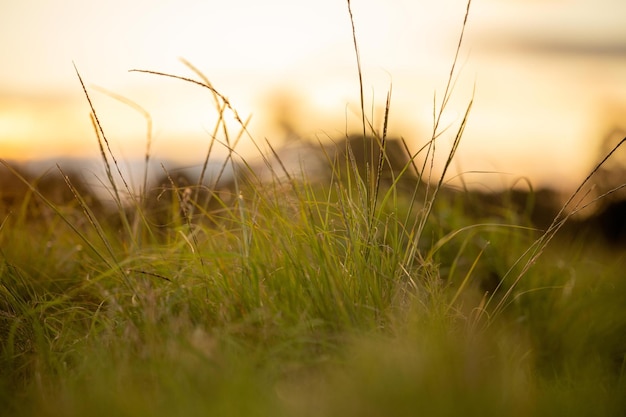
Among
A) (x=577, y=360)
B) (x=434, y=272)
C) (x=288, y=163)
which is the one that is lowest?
(x=577, y=360)

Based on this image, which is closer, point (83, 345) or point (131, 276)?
point (83, 345)

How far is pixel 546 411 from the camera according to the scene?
5.84 feet

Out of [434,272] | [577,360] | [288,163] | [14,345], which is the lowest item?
[577,360]

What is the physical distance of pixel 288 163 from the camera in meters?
2.83

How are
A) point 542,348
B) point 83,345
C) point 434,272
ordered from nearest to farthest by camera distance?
point 83,345 → point 434,272 → point 542,348

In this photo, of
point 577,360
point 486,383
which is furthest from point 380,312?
point 577,360

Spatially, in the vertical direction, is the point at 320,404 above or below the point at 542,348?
above

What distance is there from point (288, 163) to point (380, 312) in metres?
0.94

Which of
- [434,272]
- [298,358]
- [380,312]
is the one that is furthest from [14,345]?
[434,272]

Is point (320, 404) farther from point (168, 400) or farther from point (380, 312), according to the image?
point (380, 312)

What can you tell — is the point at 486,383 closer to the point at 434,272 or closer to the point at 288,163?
the point at 434,272

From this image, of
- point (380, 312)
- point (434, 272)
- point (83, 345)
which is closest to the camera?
point (380, 312)

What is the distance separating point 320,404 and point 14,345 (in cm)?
131

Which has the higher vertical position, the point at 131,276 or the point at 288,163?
the point at 288,163
